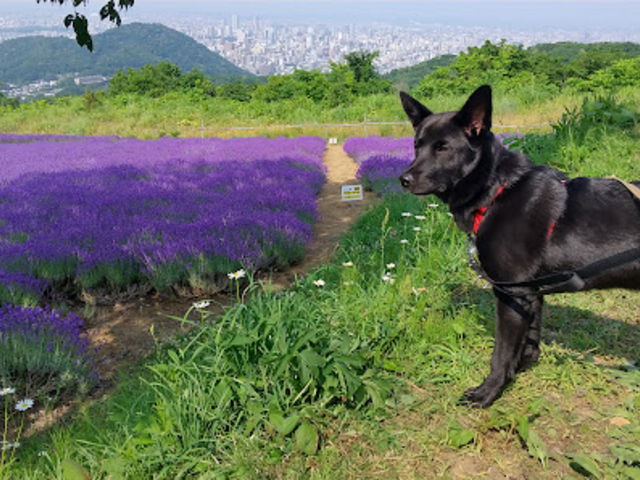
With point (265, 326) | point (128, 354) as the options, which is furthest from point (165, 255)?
point (265, 326)

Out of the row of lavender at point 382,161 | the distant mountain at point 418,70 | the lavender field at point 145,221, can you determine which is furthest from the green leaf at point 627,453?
the distant mountain at point 418,70

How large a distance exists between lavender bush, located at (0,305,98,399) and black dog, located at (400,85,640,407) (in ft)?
8.80

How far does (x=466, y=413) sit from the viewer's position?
263 cm

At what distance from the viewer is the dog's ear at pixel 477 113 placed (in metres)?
Result: 2.40

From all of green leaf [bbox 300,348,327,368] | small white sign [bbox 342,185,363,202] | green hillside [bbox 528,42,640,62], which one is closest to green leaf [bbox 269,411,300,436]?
green leaf [bbox 300,348,327,368]

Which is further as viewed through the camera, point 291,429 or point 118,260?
point 118,260

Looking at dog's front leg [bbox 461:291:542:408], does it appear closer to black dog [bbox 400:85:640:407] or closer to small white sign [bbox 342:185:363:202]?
black dog [bbox 400:85:640:407]

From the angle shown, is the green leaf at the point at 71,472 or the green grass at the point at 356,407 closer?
the green leaf at the point at 71,472

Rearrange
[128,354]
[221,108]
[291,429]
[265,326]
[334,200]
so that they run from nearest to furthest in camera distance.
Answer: [291,429]
[265,326]
[128,354]
[334,200]
[221,108]

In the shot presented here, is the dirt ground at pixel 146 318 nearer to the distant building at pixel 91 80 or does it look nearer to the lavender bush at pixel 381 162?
the lavender bush at pixel 381 162

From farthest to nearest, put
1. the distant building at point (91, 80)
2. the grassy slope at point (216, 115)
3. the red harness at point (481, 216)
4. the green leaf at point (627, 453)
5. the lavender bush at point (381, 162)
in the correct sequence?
the distant building at point (91, 80)
the grassy slope at point (216, 115)
the lavender bush at point (381, 162)
the red harness at point (481, 216)
the green leaf at point (627, 453)

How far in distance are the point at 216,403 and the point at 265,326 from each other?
18.4 inches

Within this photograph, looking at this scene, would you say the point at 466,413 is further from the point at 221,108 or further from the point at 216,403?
the point at 221,108

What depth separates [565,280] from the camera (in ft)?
7.68
